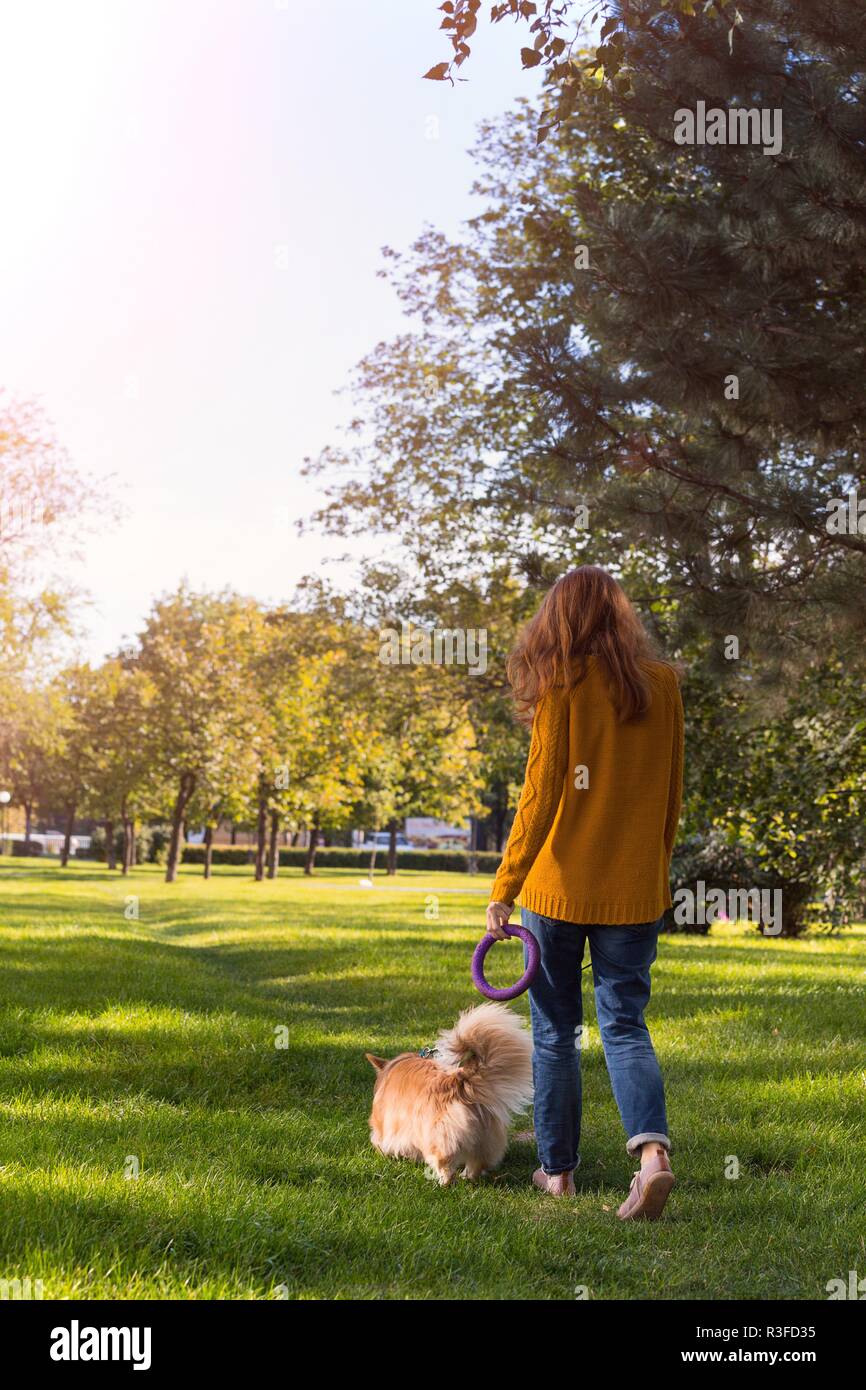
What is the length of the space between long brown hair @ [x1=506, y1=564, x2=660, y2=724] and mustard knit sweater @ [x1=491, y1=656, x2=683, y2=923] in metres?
0.05

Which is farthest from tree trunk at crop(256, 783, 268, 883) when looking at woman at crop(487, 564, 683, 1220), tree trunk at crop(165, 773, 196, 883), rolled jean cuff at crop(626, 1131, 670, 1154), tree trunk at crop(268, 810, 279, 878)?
rolled jean cuff at crop(626, 1131, 670, 1154)

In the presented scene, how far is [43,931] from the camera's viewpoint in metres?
13.0

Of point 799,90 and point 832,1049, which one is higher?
point 799,90

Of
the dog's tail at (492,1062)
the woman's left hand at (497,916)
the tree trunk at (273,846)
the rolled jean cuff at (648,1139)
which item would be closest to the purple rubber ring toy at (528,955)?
the woman's left hand at (497,916)

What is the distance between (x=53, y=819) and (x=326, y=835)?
35858mm

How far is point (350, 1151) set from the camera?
5.30 m

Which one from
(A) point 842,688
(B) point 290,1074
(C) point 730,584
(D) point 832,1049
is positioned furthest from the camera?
(A) point 842,688

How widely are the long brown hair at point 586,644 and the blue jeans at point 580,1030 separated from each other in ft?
2.92

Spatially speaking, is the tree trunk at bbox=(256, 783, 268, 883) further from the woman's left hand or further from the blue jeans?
the woman's left hand

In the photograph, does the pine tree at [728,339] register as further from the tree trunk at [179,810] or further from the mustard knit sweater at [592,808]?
the tree trunk at [179,810]

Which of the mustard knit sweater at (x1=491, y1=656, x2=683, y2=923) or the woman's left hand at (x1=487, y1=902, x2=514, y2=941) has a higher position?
the mustard knit sweater at (x1=491, y1=656, x2=683, y2=923)

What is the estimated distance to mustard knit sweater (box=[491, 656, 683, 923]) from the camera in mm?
4609
